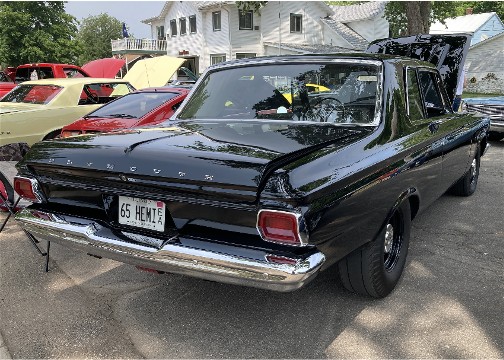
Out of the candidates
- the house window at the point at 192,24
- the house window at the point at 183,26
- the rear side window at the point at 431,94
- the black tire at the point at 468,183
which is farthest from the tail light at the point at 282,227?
the house window at the point at 183,26

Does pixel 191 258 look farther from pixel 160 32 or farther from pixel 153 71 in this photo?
pixel 160 32

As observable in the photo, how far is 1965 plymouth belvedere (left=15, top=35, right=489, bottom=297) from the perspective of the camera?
236 cm

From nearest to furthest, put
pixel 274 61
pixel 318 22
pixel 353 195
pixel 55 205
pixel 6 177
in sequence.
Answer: pixel 353 195 → pixel 55 205 → pixel 274 61 → pixel 6 177 → pixel 318 22

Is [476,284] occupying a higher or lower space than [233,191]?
lower

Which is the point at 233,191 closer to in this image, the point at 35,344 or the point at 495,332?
the point at 35,344

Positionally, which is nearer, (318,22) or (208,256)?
(208,256)

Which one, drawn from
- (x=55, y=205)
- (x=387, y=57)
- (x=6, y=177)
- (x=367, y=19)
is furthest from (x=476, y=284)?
(x=367, y=19)

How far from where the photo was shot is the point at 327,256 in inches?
98.1

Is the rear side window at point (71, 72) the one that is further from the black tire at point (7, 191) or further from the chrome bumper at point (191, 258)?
the chrome bumper at point (191, 258)

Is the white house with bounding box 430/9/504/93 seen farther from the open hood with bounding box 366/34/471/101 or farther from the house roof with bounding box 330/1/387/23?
the open hood with bounding box 366/34/471/101

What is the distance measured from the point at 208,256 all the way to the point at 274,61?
77.6 inches

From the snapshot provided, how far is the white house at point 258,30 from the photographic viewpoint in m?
30.3

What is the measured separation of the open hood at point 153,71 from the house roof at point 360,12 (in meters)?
26.9

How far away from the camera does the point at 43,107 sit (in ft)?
25.5
